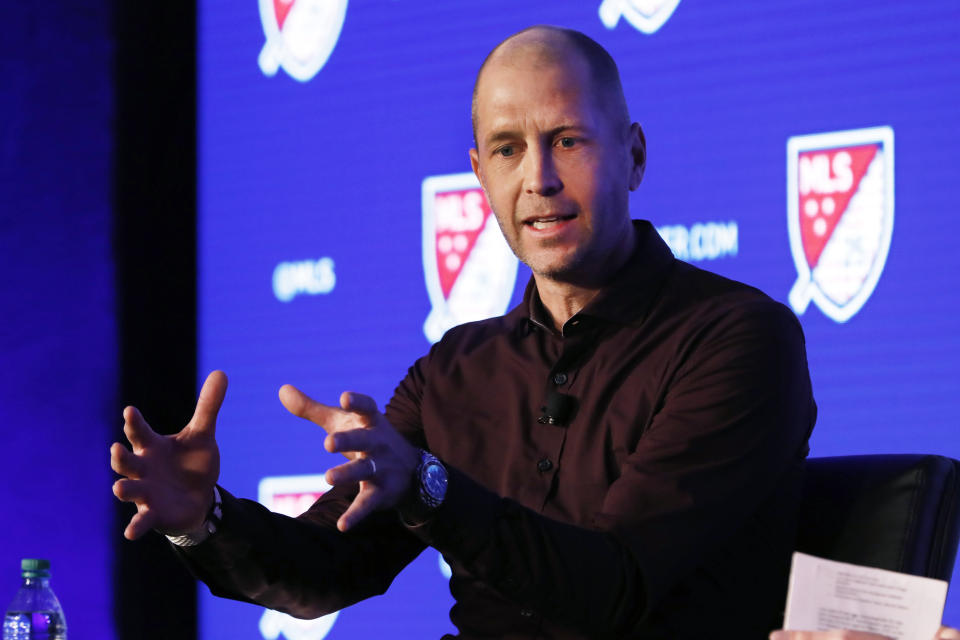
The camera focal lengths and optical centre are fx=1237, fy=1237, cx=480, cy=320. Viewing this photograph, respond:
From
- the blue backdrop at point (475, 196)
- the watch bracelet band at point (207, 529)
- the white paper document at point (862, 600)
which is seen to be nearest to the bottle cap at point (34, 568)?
the blue backdrop at point (475, 196)

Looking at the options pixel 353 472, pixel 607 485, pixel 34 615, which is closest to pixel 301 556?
pixel 607 485

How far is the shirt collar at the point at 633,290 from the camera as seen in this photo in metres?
1.90

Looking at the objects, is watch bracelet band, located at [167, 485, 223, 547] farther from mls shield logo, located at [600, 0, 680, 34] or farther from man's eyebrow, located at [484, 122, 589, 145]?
mls shield logo, located at [600, 0, 680, 34]

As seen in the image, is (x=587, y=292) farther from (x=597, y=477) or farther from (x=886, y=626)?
(x=886, y=626)

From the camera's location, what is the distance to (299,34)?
346 cm

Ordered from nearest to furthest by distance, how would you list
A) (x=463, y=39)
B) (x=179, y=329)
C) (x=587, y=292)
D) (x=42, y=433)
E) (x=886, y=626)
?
1. (x=886, y=626)
2. (x=587, y=292)
3. (x=463, y=39)
4. (x=42, y=433)
5. (x=179, y=329)

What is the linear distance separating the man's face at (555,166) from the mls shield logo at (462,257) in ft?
3.62

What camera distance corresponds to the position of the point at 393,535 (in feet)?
6.48

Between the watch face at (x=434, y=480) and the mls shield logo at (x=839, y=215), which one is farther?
the mls shield logo at (x=839, y=215)

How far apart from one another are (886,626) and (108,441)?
273cm

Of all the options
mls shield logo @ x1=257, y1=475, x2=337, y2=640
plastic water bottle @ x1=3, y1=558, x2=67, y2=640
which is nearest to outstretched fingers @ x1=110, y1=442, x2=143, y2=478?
plastic water bottle @ x1=3, y1=558, x2=67, y2=640

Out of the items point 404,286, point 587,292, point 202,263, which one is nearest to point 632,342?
point 587,292

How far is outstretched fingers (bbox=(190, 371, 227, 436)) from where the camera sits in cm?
158

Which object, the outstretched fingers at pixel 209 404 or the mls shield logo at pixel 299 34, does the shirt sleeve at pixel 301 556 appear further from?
the mls shield logo at pixel 299 34
